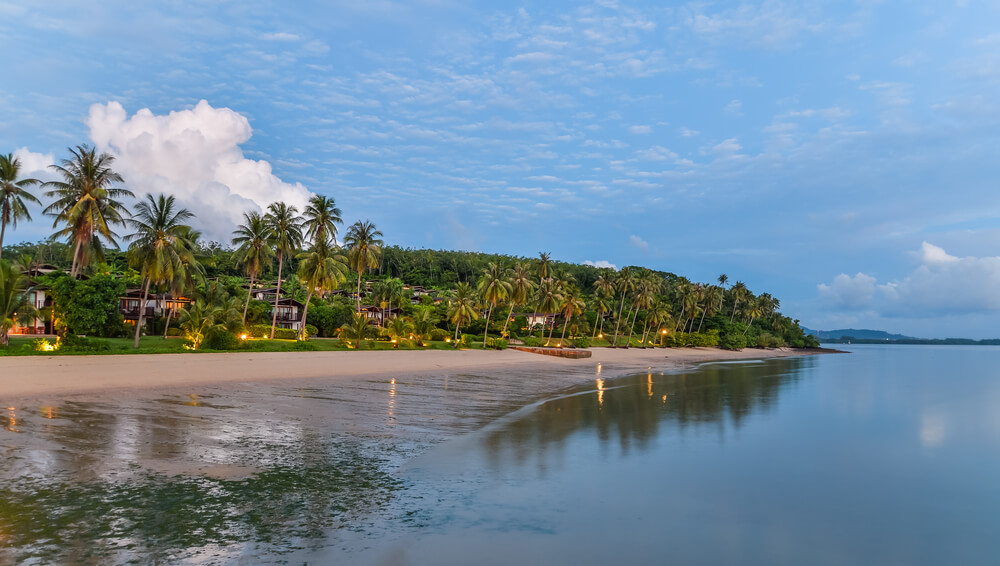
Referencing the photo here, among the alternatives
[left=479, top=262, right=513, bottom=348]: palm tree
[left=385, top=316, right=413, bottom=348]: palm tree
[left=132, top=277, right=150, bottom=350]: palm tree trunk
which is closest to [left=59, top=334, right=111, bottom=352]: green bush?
[left=132, top=277, right=150, bottom=350]: palm tree trunk

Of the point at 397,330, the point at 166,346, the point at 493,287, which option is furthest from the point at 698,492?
the point at 493,287

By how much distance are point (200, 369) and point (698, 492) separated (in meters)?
23.8

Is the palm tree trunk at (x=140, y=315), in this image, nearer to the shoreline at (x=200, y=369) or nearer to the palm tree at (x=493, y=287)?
the shoreline at (x=200, y=369)

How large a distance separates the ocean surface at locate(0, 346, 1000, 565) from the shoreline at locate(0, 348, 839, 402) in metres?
3.40

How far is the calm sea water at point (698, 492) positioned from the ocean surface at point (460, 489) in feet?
0.18

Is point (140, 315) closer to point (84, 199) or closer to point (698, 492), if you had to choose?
point (84, 199)

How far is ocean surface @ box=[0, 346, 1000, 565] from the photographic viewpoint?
7496 mm

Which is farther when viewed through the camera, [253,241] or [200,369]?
[253,241]

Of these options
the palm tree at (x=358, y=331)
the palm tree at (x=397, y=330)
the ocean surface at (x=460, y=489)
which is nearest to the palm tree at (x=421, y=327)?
the palm tree at (x=397, y=330)

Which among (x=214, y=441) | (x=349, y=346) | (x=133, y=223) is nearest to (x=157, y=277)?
(x=133, y=223)

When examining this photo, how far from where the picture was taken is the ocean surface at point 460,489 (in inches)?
295

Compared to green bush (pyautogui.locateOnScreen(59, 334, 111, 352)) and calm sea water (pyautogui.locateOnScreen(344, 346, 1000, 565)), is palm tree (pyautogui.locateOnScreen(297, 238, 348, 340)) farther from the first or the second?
calm sea water (pyautogui.locateOnScreen(344, 346, 1000, 565))

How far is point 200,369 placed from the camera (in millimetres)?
26797

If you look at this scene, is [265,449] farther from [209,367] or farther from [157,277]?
[157,277]
